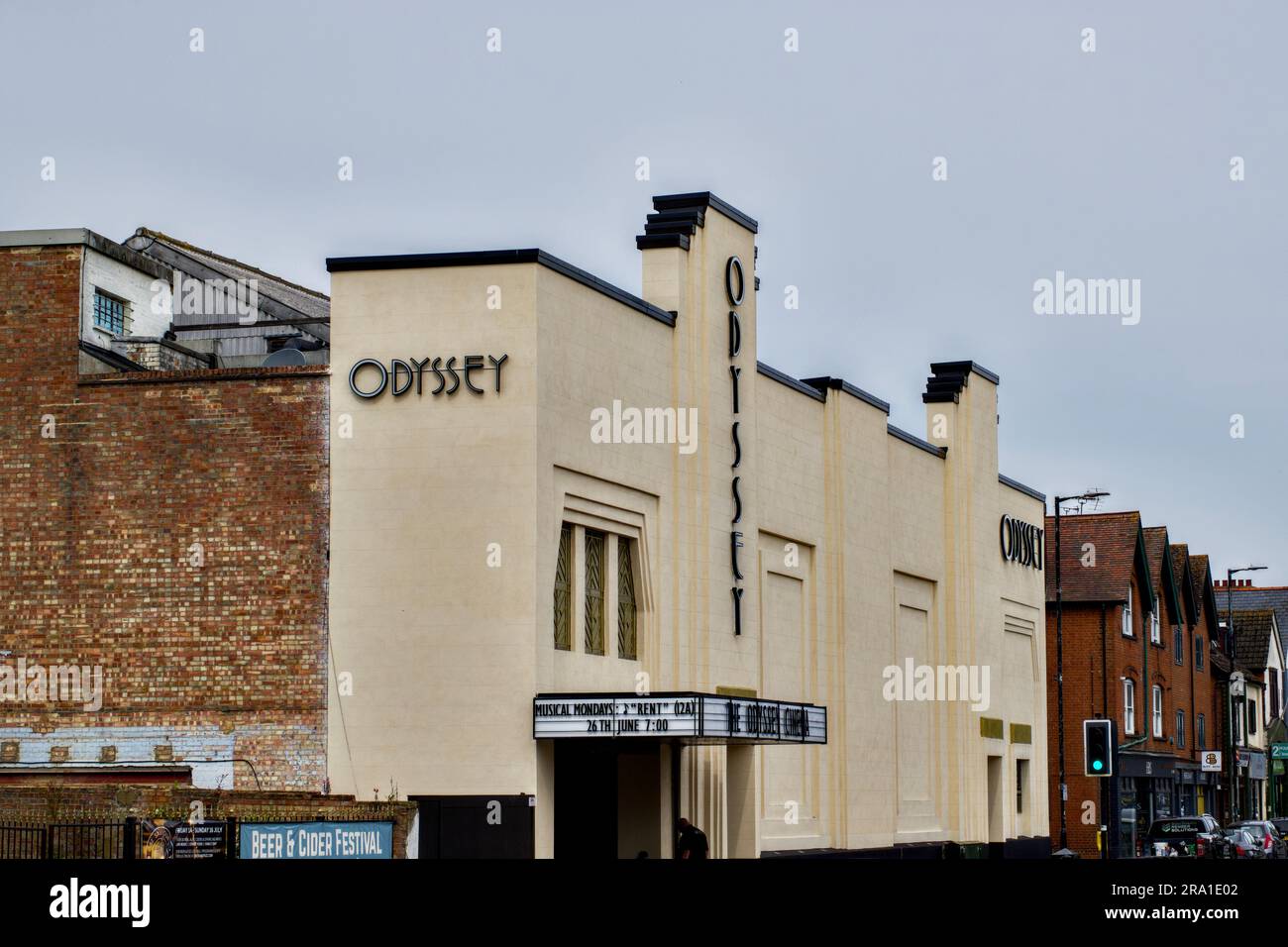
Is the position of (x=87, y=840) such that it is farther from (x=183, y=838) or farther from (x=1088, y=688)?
(x=1088, y=688)

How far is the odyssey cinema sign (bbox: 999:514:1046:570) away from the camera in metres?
51.8

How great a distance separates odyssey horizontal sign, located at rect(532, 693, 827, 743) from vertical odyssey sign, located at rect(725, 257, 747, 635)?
3.58 m

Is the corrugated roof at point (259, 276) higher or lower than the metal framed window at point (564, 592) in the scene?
higher

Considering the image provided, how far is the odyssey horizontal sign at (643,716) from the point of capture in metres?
28.8

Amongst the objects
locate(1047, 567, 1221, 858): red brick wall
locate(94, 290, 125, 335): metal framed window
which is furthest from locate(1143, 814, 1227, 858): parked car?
Result: locate(94, 290, 125, 335): metal framed window

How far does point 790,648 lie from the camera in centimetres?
3856

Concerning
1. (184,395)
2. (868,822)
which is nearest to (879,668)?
(868,822)

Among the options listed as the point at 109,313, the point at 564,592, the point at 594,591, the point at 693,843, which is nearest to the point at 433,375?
the point at 564,592

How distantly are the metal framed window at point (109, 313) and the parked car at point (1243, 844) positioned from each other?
29.2 metres

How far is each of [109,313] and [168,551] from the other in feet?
22.6

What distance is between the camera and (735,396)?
35.6 meters

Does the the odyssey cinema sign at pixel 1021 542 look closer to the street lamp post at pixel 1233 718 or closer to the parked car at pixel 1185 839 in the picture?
Result: the parked car at pixel 1185 839

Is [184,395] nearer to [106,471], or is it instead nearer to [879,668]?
[106,471]

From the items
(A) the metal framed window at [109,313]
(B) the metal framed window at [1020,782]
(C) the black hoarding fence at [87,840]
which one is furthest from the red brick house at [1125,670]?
(C) the black hoarding fence at [87,840]
